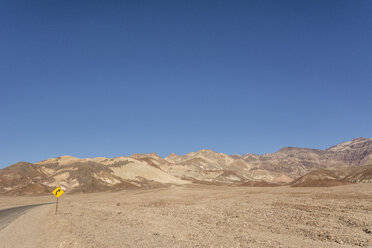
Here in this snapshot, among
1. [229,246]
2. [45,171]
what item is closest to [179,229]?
[229,246]

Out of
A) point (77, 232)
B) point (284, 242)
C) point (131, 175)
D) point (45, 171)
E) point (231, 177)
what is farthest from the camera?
point (231, 177)

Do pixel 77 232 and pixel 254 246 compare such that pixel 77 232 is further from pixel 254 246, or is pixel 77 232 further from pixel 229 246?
pixel 254 246

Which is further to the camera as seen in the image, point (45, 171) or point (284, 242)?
point (45, 171)

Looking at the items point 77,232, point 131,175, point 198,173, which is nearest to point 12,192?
point 131,175

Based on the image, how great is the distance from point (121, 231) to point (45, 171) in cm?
9548

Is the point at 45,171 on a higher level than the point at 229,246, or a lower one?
higher

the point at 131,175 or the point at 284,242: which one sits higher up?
the point at 131,175

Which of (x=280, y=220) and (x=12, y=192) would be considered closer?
(x=280, y=220)

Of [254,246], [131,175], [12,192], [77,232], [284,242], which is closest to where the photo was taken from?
[254,246]

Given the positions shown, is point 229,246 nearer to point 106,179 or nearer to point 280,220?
point 280,220

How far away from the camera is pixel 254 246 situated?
43.0ft

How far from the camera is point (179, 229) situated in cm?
1816

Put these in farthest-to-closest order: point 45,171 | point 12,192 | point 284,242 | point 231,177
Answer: point 231,177 < point 45,171 < point 12,192 < point 284,242

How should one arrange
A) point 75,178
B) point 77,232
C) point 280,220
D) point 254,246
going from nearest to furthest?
point 254,246, point 77,232, point 280,220, point 75,178
